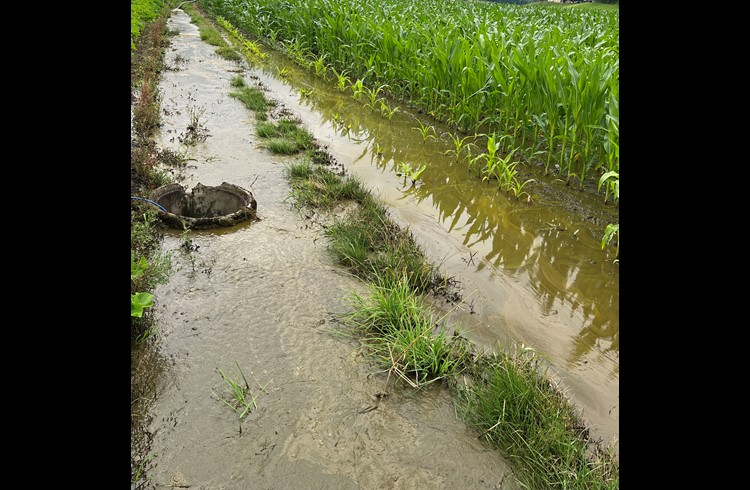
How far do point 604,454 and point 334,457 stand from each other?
103 centimetres

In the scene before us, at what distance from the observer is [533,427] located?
1933 mm

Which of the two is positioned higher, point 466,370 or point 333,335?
point 466,370

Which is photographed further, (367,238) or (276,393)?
(367,238)

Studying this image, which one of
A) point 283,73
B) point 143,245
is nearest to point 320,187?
point 143,245

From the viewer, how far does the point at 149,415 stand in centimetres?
209

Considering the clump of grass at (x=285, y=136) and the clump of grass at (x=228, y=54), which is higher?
the clump of grass at (x=285, y=136)

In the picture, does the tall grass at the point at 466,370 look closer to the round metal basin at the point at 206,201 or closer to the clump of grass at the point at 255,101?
the round metal basin at the point at 206,201

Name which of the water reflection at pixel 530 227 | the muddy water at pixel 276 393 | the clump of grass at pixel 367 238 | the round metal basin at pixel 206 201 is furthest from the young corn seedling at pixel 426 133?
the muddy water at pixel 276 393

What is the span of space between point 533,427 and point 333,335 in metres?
1.11

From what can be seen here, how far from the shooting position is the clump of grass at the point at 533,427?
177 centimetres

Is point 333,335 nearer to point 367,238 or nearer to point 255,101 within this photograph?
point 367,238

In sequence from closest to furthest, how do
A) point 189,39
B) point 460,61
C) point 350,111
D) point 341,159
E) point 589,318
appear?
point 589,318
point 341,159
point 460,61
point 350,111
point 189,39
